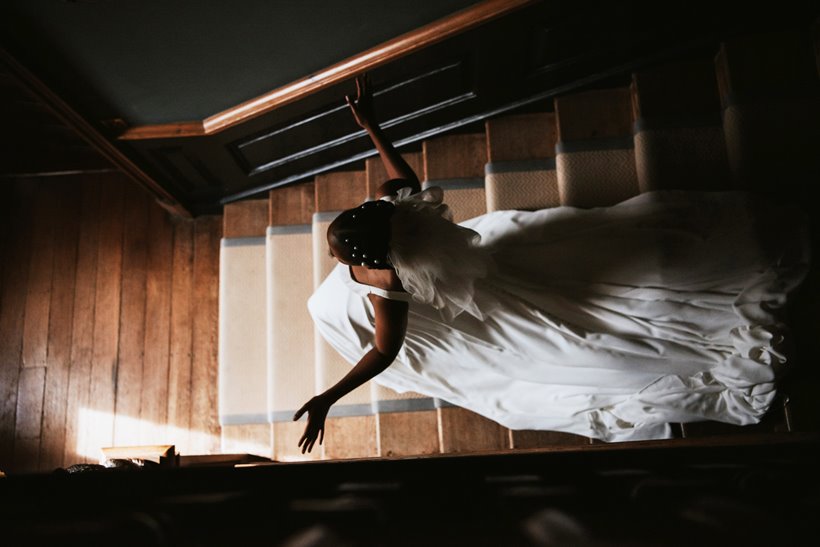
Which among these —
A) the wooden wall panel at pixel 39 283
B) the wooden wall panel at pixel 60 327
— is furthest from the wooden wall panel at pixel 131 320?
the wooden wall panel at pixel 39 283

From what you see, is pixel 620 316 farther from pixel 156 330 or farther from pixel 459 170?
pixel 156 330

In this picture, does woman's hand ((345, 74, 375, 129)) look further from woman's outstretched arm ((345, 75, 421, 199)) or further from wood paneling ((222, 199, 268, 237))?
wood paneling ((222, 199, 268, 237))

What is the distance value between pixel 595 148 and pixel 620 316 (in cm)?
87

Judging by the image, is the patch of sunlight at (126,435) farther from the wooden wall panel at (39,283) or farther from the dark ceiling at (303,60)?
the dark ceiling at (303,60)

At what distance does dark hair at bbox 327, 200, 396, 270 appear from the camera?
161 cm

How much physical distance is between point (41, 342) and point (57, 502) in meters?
3.07

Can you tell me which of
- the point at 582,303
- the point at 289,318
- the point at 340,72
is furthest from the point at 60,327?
the point at 582,303

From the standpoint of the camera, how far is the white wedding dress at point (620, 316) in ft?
6.14

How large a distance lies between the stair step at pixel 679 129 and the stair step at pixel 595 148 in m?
0.07

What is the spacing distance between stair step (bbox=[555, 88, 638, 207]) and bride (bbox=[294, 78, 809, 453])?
0.32 metres

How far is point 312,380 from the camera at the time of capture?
2805mm

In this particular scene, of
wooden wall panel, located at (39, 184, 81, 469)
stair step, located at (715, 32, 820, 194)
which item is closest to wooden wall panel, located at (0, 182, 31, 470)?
wooden wall panel, located at (39, 184, 81, 469)

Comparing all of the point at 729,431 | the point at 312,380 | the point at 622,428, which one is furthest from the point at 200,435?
the point at 729,431

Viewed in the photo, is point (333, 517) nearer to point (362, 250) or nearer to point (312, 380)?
point (362, 250)
